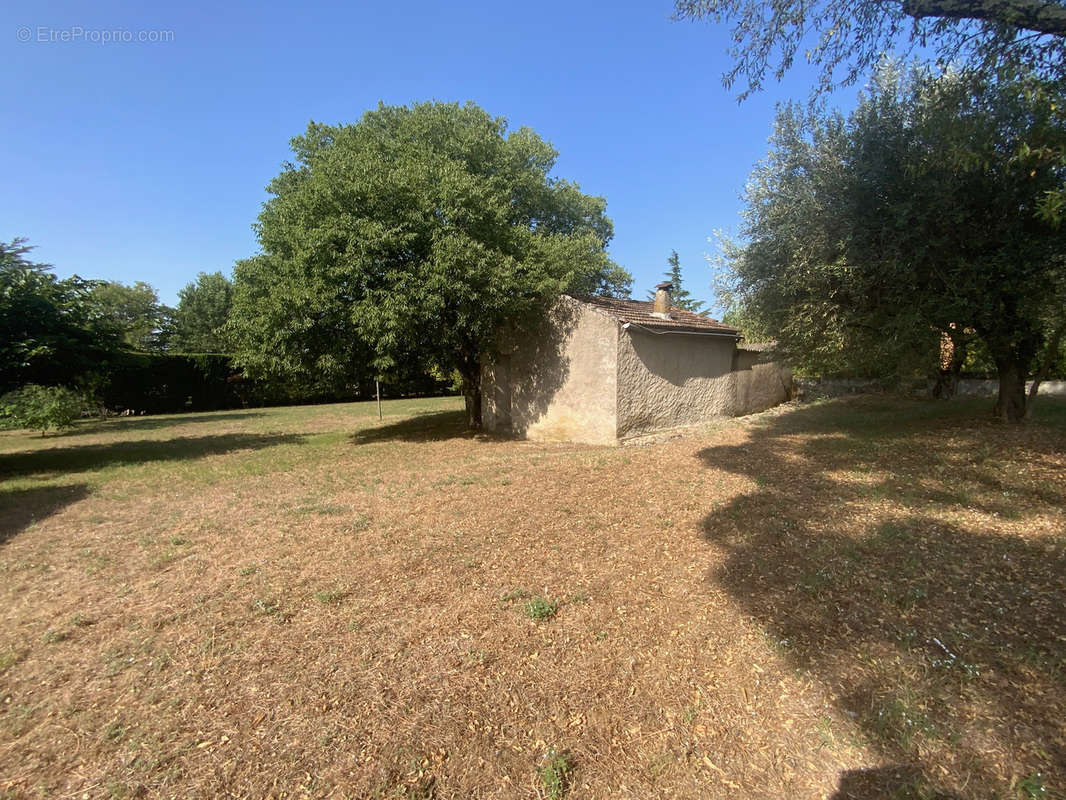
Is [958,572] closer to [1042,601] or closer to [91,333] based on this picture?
[1042,601]

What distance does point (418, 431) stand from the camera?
1423cm

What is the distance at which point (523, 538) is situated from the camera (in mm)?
5074

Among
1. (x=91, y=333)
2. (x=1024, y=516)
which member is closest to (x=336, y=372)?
(x=91, y=333)

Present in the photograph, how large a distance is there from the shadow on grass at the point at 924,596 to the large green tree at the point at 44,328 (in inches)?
492

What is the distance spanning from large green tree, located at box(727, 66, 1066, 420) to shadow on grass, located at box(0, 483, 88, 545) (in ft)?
40.3

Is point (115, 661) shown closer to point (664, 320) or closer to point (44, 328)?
point (44, 328)

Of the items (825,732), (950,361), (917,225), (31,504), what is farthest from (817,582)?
(950,361)

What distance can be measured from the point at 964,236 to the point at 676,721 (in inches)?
338

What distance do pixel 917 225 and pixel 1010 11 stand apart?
334 centimetres

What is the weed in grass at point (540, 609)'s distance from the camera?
11.9 ft

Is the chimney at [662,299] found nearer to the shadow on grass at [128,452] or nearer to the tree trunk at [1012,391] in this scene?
the tree trunk at [1012,391]

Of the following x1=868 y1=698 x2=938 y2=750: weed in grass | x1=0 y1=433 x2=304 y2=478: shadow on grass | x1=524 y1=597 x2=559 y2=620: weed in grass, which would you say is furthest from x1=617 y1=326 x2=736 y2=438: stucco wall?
x1=0 y1=433 x2=304 y2=478: shadow on grass

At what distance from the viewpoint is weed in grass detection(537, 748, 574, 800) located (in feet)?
7.34

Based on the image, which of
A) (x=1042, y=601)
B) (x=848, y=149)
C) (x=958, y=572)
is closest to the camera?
(x=1042, y=601)
